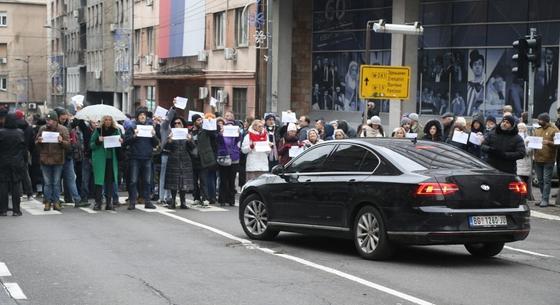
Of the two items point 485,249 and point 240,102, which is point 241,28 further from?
point 485,249

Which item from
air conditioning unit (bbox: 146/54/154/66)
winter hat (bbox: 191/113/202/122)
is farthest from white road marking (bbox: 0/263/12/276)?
air conditioning unit (bbox: 146/54/154/66)

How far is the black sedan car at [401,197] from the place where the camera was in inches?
437

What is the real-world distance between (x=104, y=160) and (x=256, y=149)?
2.99m

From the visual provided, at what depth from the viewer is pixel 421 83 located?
1276 inches

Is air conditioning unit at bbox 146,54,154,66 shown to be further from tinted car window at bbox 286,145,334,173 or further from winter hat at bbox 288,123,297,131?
tinted car window at bbox 286,145,334,173

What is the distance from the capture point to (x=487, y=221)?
1127 centimetres

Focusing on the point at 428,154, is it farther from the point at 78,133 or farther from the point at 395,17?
the point at 395,17

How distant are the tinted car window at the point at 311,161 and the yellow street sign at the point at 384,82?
990cm

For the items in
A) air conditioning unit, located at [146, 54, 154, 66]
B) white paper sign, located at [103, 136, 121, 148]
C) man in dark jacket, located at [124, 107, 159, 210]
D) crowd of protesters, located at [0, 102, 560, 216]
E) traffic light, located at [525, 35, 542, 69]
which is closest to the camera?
crowd of protesters, located at [0, 102, 560, 216]

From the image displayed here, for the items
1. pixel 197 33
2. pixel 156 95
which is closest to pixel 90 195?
pixel 197 33

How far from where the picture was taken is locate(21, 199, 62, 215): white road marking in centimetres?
1812

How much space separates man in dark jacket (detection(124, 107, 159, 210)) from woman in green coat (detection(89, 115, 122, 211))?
0.88 ft

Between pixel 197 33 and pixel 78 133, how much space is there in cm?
2856

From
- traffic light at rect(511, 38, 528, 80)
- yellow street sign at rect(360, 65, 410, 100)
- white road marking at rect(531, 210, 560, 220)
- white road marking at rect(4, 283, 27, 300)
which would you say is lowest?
white road marking at rect(531, 210, 560, 220)
